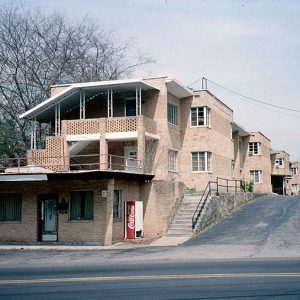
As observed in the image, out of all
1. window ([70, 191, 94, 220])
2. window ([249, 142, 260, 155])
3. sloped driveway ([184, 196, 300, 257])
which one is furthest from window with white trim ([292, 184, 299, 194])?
window ([70, 191, 94, 220])

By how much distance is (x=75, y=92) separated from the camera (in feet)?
97.0

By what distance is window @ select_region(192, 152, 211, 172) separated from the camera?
111ft

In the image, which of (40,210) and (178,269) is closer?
(178,269)

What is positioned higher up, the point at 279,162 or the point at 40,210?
the point at 279,162

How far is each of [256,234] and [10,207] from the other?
1290 centimetres

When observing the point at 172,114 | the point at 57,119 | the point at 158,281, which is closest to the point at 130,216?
the point at 57,119

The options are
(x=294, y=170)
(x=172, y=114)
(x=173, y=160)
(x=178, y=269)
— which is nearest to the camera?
(x=178, y=269)

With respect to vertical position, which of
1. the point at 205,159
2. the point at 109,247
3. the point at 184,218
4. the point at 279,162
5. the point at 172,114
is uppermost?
the point at 172,114

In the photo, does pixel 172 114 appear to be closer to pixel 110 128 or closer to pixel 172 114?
pixel 172 114

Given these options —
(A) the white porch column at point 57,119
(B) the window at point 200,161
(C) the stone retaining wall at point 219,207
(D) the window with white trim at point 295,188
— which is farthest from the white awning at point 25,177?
(D) the window with white trim at point 295,188

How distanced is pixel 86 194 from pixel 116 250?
172 inches

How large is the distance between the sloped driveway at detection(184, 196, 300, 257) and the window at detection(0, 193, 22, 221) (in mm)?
9340

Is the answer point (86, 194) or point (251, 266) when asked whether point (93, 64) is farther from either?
point (251, 266)

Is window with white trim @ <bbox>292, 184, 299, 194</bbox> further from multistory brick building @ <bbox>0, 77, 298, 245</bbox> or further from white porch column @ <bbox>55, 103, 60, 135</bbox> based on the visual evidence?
white porch column @ <bbox>55, 103, 60, 135</bbox>
